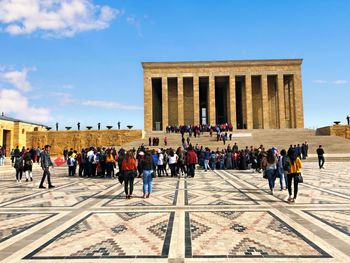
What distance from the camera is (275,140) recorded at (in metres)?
28.1

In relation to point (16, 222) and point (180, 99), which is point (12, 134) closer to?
point (180, 99)

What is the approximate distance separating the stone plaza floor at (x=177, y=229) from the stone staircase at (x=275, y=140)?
1910cm

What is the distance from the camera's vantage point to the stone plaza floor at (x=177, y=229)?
143 inches

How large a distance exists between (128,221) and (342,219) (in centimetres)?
406

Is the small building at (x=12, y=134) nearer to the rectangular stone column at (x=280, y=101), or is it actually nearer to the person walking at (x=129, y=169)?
the person walking at (x=129, y=169)

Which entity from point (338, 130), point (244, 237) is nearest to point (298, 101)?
point (338, 130)

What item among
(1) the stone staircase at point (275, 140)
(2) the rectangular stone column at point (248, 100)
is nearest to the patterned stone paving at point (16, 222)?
(1) the stone staircase at point (275, 140)

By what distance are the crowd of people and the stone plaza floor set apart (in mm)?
726

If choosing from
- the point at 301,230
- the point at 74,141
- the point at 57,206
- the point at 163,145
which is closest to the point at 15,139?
the point at 74,141

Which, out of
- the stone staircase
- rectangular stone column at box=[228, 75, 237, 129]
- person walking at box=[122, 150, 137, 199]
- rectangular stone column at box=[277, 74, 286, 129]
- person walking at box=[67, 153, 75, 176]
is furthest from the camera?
rectangular stone column at box=[277, 74, 286, 129]

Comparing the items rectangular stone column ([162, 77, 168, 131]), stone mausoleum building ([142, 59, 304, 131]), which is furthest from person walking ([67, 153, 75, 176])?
rectangular stone column ([162, 77, 168, 131])

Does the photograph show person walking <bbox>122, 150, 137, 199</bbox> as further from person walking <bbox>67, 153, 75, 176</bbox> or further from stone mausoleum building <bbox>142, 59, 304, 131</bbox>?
stone mausoleum building <bbox>142, 59, 304, 131</bbox>

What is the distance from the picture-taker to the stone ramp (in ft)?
83.7

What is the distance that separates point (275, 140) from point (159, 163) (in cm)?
1815
